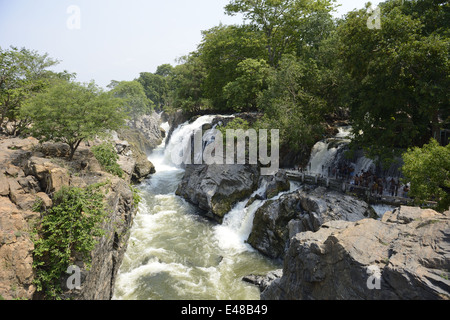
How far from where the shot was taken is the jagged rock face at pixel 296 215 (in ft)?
46.5

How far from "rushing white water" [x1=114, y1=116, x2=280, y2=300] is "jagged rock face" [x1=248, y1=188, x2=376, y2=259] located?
101 cm

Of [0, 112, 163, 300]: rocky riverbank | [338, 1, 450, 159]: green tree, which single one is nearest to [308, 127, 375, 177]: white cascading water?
[338, 1, 450, 159]: green tree

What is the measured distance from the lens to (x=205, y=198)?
21.2 m

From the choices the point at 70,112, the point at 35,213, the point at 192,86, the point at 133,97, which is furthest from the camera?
the point at 133,97

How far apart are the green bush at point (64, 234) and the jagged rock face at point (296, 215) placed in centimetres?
1001

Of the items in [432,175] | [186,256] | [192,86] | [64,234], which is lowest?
[186,256]

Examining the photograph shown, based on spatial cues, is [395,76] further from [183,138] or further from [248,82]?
[183,138]

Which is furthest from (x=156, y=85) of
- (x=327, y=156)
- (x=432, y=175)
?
(x=432, y=175)

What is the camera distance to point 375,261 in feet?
23.3

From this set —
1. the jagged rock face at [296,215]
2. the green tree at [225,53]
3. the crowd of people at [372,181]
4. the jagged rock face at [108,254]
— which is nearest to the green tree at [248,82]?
the green tree at [225,53]

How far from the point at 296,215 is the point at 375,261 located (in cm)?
875

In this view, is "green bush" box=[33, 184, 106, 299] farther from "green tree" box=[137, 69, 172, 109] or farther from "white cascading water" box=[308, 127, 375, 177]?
"green tree" box=[137, 69, 172, 109]

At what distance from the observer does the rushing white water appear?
12.9 meters
